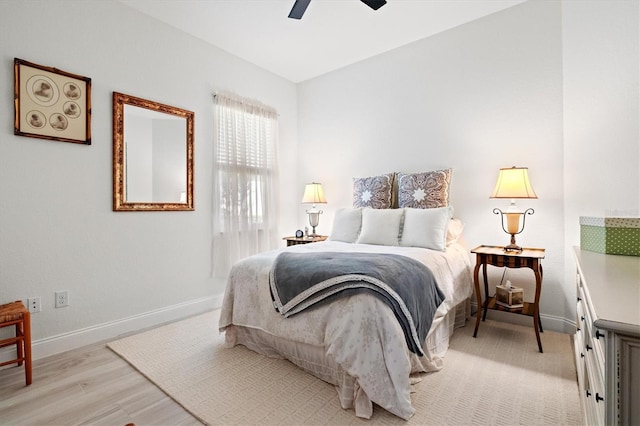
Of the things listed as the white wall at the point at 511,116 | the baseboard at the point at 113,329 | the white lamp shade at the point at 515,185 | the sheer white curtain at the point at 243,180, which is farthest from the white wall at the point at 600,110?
the baseboard at the point at 113,329

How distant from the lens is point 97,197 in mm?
2541

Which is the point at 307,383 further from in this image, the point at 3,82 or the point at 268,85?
the point at 268,85

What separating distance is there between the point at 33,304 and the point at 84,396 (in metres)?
0.92

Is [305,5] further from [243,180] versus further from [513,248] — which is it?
[513,248]

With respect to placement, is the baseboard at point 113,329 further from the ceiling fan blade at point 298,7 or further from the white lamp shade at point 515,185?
the white lamp shade at point 515,185

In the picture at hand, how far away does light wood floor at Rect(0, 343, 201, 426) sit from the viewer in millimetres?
1573

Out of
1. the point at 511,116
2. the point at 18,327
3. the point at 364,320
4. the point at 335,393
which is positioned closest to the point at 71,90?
the point at 18,327

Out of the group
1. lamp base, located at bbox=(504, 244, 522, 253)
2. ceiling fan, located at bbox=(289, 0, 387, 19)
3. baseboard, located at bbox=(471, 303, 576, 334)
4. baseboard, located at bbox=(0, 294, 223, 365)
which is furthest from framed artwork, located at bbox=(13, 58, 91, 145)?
baseboard, located at bbox=(471, 303, 576, 334)

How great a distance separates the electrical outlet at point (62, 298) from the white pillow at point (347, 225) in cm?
228

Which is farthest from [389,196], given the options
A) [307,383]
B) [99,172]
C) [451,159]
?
[99,172]

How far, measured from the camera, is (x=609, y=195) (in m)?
2.32

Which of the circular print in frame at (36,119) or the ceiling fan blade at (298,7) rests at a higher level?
the ceiling fan blade at (298,7)

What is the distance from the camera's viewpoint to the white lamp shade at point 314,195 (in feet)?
12.9

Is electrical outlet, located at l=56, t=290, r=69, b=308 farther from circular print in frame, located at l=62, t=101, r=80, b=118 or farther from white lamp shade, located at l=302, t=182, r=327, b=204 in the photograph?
white lamp shade, located at l=302, t=182, r=327, b=204
